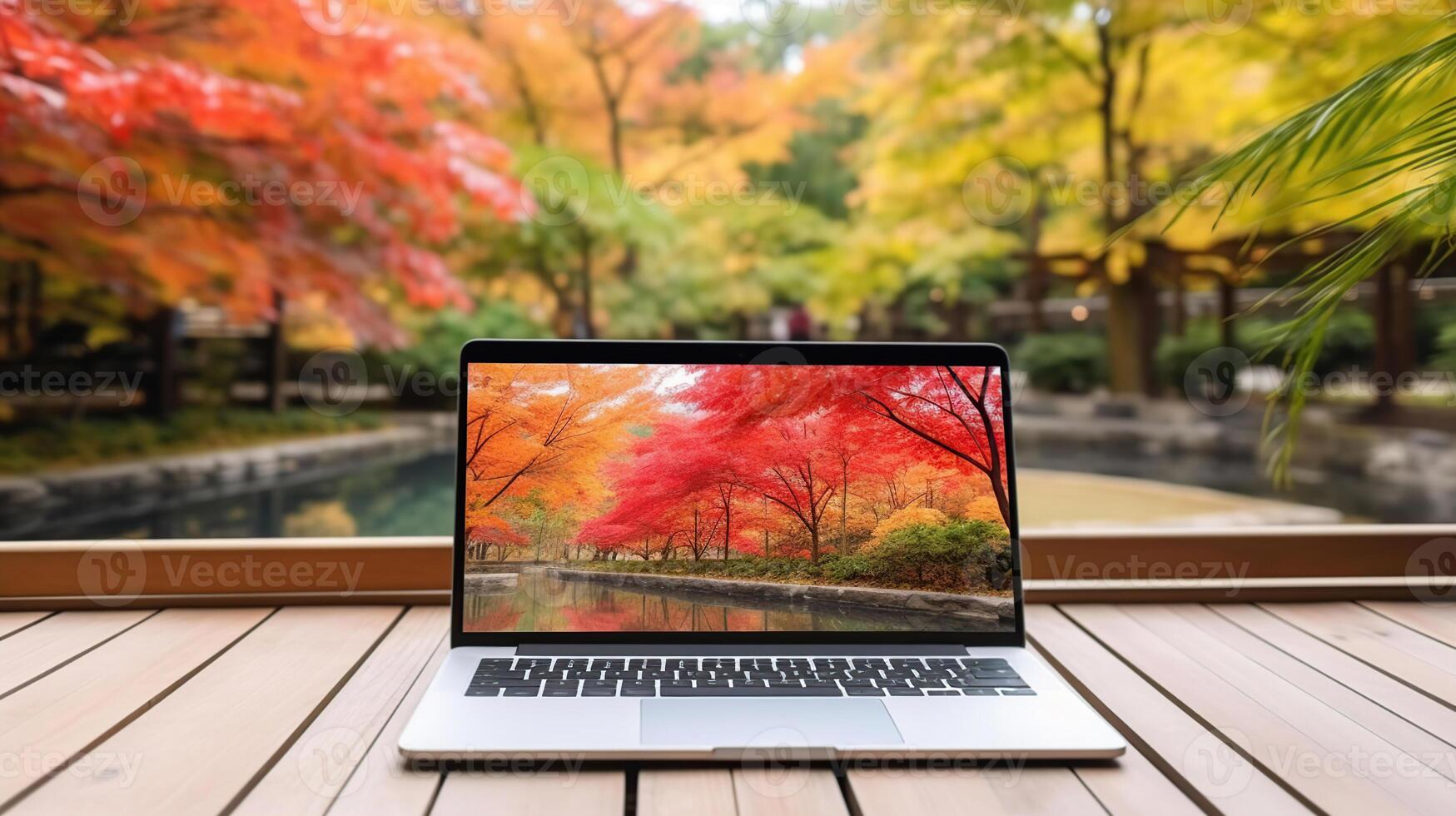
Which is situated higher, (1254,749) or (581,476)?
(581,476)

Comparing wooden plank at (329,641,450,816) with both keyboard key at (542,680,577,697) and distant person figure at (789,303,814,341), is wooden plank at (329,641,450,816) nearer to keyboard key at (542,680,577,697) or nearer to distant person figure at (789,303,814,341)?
keyboard key at (542,680,577,697)

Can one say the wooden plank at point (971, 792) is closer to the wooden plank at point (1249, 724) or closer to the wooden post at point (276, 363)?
the wooden plank at point (1249, 724)

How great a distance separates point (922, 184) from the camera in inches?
157

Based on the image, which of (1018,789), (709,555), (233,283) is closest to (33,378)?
(233,283)

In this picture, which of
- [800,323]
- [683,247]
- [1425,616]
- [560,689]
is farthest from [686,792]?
[683,247]

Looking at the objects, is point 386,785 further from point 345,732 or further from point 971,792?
point 971,792

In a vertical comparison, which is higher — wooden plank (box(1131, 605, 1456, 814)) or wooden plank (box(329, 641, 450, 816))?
wooden plank (box(1131, 605, 1456, 814))

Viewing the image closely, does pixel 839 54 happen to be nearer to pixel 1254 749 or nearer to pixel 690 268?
pixel 690 268

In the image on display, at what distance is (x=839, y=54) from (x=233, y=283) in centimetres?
297

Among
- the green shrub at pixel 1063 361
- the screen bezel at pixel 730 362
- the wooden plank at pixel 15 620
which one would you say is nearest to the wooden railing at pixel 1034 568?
the wooden plank at pixel 15 620

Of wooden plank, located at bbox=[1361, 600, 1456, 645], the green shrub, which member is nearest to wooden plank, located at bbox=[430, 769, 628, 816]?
wooden plank, located at bbox=[1361, 600, 1456, 645]

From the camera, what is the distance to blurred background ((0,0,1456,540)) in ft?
11.5

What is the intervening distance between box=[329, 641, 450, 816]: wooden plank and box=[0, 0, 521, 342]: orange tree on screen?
2875 mm

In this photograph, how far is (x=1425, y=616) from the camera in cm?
112
